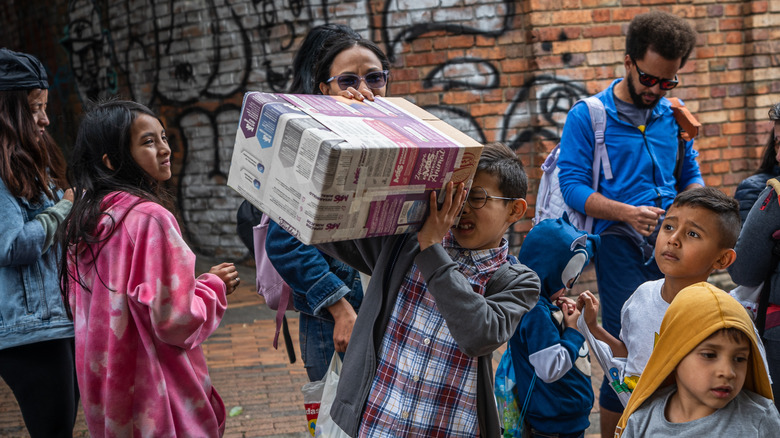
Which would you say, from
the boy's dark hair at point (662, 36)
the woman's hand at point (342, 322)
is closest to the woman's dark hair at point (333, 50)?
the woman's hand at point (342, 322)

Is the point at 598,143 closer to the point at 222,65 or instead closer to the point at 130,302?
the point at 130,302

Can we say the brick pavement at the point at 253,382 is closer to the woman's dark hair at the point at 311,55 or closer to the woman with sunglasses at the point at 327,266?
the woman with sunglasses at the point at 327,266

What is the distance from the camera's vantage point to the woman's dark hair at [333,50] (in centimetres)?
265

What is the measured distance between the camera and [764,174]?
3.30 metres

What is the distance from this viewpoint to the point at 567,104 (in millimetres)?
6316

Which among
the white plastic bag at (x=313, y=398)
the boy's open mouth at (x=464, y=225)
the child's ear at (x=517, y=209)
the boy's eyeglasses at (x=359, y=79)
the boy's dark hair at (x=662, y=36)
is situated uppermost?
the boy's dark hair at (x=662, y=36)

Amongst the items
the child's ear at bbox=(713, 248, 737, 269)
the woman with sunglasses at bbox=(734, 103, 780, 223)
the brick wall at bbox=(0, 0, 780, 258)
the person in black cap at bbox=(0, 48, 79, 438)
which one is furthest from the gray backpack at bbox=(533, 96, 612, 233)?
the brick wall at bbox=(0, 0, 780, 258)

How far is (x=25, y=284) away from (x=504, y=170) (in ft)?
6.78

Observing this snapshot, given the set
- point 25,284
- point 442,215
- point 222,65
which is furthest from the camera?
point 222,65

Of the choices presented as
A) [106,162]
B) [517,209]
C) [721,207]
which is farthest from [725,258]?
[106,162]

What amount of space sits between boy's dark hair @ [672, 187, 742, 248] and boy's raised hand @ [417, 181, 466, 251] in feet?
3.68

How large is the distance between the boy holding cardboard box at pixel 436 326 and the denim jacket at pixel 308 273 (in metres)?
0.41

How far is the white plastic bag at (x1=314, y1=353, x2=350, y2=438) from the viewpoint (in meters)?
2.42

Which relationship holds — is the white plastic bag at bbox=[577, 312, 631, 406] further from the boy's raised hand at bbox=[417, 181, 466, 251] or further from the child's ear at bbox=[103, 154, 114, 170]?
the child's ear at bbox=[103, 154, 114, 170]
